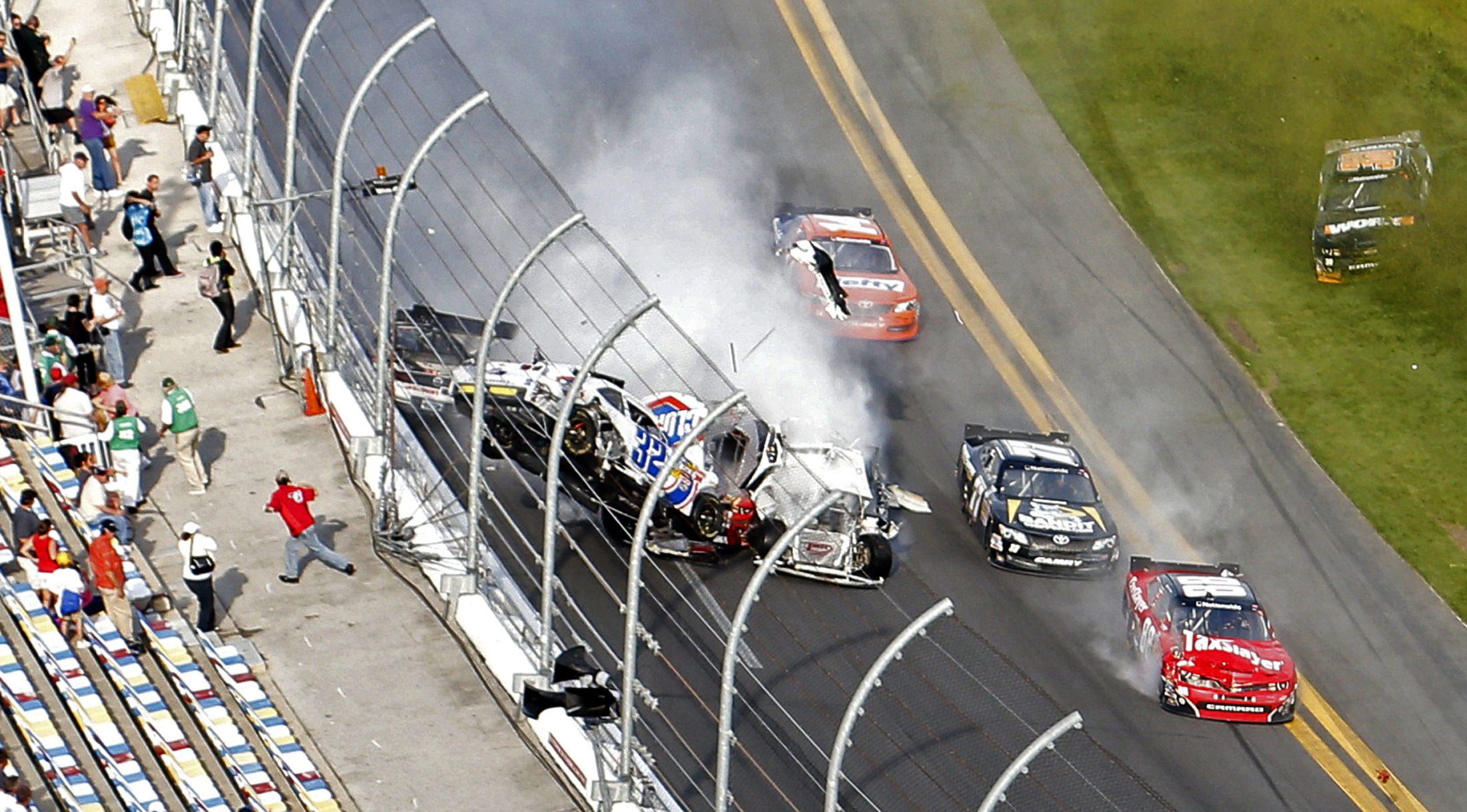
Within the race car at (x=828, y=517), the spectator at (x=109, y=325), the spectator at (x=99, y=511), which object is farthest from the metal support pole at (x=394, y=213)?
the race car at (x=828, y=517)

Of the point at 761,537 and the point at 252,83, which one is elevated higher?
Result: the point at 252,83

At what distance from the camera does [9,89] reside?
26172mm

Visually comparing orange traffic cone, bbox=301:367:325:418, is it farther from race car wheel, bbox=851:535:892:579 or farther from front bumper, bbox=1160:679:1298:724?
front bumper, bbox=1160:679:1298:724

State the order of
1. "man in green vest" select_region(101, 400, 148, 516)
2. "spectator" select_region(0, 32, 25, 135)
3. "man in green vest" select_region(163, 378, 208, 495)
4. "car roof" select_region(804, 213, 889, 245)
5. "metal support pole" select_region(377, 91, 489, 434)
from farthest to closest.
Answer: "car roof" select_region(804, 213, 889, 245), "spectator" select_region(0, 32, 25, 135), "man in green vest" select_region(163, 378, 208, 495), "man in green vest" select_region(101, 400, 148, 516), "metal support pole" select_region(377, 91, 489, 434)

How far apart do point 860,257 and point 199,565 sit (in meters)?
13.5

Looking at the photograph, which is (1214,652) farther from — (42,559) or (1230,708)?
(42,559)

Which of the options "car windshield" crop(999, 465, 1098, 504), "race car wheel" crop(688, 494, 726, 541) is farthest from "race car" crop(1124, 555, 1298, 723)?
"race car wheel" crop(688, 494, 726, 541)

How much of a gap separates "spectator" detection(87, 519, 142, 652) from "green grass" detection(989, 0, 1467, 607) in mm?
16375

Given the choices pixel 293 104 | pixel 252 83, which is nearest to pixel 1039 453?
pixel 293 104

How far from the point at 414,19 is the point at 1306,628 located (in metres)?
16.8

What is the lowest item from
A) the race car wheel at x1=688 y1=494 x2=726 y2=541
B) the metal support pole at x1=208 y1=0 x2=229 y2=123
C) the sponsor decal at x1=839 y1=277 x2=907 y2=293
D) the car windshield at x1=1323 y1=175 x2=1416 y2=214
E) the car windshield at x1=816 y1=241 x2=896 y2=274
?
the race car wheel at x1=688 y1=494 x2=726 y2=541

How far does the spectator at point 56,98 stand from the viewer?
26.4 metres

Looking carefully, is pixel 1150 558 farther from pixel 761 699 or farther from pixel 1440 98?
pixel 1440 98

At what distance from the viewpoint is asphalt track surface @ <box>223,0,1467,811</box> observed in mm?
24484
